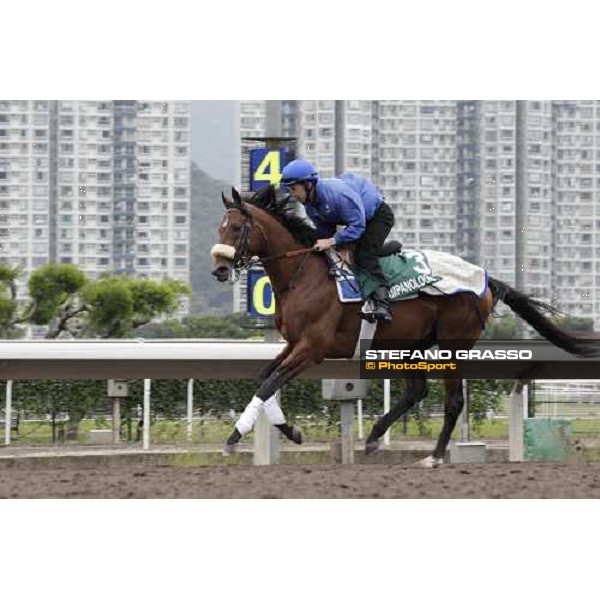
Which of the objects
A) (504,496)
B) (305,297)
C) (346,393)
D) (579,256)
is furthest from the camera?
(579,256)

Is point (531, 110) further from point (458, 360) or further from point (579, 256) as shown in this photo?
point (458, 360)

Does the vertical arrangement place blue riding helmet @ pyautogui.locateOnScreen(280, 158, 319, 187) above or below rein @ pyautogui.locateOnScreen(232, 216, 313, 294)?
above

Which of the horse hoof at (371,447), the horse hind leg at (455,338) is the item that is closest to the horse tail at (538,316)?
the horse hind leg at (455,338)

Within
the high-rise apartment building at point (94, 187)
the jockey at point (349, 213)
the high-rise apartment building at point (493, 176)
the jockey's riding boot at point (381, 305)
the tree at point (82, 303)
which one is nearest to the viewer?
the jockey at point (349, 213)

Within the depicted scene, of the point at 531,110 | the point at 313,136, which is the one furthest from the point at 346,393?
the point at 531,110

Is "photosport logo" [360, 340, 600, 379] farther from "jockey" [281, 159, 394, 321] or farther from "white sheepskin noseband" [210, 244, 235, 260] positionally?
"white sheepskin noseband" [210, 244, 235, 260]

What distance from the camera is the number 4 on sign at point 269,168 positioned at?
29.9 feet

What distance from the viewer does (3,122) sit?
34.7 ft

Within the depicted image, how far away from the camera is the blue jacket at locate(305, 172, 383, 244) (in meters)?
7.98

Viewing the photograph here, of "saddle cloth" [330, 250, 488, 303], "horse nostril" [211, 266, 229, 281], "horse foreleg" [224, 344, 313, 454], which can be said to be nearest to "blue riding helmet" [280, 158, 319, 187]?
"saddle cloth" [330, 250, 488, 303]

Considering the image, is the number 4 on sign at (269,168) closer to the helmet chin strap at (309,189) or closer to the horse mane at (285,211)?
the horse mane at (285,211)

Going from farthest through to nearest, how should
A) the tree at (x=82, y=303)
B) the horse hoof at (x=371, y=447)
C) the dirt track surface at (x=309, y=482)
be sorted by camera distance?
the tree at (x=82, y=303) < the horse hoof at (x=371, y=447) < the dirt track surface at (x=309, y=482)

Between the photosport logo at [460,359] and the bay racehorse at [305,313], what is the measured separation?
0.05 m

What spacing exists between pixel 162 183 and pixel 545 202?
3.19 metres
